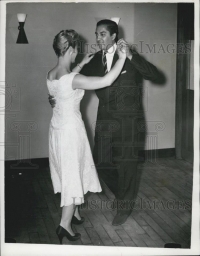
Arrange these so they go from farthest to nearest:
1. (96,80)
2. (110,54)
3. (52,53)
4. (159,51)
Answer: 1. (52,53)
2. (159,51)
3. (110,54)
4. (96,80)

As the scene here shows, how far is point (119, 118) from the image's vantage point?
2.96 meters

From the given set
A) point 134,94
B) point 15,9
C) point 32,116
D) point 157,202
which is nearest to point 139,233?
point 157,202

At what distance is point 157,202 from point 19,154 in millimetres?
1160

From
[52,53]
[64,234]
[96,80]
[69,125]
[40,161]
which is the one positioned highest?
[52,53]

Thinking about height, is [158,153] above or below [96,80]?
below

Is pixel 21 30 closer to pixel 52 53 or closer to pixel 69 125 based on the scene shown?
pixel 52 53

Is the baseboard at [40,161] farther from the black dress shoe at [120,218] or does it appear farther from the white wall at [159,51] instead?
the black dress shoe at [120,218]

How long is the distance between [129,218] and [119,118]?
0.77 metres

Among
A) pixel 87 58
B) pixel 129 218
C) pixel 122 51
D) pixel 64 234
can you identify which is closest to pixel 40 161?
pixel 64 234

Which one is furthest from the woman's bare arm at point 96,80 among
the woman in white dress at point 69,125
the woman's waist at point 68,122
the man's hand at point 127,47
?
the woman's waist at point 68,122

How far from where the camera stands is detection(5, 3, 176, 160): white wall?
279cm

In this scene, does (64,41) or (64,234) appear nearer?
(64,41)

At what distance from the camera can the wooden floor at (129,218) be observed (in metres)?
2.77

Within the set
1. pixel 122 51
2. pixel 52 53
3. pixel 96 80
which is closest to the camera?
pixel 96 80
